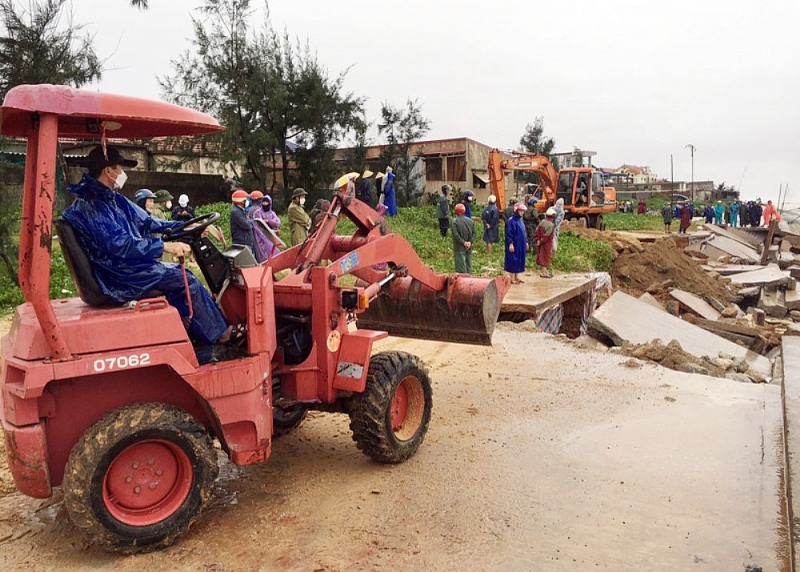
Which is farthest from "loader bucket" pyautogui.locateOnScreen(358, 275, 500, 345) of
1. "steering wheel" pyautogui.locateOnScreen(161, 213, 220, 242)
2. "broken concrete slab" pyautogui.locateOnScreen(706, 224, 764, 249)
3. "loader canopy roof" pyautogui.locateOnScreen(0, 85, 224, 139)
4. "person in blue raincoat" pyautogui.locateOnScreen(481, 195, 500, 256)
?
"broken concrete slab" pyautogui.locateOnScreen(706, 224, 764, 249)

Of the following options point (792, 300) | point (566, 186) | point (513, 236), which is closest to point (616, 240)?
point (566, 186)

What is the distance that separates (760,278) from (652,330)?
30.5 feet

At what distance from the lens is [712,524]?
14.0 ft

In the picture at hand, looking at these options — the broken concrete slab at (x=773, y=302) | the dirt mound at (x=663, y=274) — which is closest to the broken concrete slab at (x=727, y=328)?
the dirt mound at (x=663, y=274)

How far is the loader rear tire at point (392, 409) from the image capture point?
15.8 feet

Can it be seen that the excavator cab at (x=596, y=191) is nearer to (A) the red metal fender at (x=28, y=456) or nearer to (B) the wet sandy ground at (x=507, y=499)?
(B) the wet sandy ground at (x=507, y=499)

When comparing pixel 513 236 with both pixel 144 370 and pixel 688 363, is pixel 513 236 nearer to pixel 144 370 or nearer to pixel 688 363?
pixel 688 363

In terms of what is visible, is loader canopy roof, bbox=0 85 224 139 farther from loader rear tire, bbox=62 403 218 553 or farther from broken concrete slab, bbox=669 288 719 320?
broken concrete slab, bbox=669 288 719 320

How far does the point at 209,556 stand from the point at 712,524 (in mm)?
3039

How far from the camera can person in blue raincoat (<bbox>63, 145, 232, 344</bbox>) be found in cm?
372

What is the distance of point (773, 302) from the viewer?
16406mm

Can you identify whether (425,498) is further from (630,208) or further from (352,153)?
(630,208)

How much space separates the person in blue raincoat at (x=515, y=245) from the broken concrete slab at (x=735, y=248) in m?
13.0

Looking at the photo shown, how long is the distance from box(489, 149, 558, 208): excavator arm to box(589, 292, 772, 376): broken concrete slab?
10493mm
